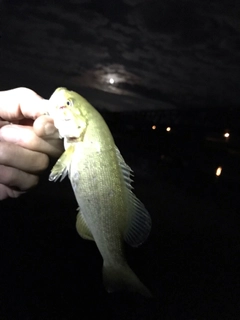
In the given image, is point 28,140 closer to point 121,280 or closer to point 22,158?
point 22,158

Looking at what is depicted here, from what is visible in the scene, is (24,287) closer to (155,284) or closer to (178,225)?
(155,284)

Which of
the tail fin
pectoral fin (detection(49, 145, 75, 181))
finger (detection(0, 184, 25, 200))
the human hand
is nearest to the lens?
pectoral fin (detection(49, 145, 75, 181))

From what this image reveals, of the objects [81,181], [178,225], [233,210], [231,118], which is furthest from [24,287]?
[231,118]

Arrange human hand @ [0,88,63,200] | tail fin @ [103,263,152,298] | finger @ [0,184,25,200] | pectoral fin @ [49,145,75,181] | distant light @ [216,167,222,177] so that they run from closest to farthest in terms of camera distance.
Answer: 1. pectoral fin @ [49,145,75,181]
2. tail fin @ [103,263,152,298]
3. human hand @ [0,88,63,200]
4. finger @ [0,184,25,200]
5. distant light @ [216,167,222,177]

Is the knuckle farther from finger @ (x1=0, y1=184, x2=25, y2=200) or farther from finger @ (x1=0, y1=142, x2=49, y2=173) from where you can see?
finger @ (x1=0, y1=184, x2=25, y2=200)

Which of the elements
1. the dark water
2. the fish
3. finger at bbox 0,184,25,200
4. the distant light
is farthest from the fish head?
the distant light

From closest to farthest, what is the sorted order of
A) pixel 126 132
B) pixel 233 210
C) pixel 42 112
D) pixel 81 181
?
pixel 81 181 < pixel 42 112 < pixel 233 210 < pixel 126 132
